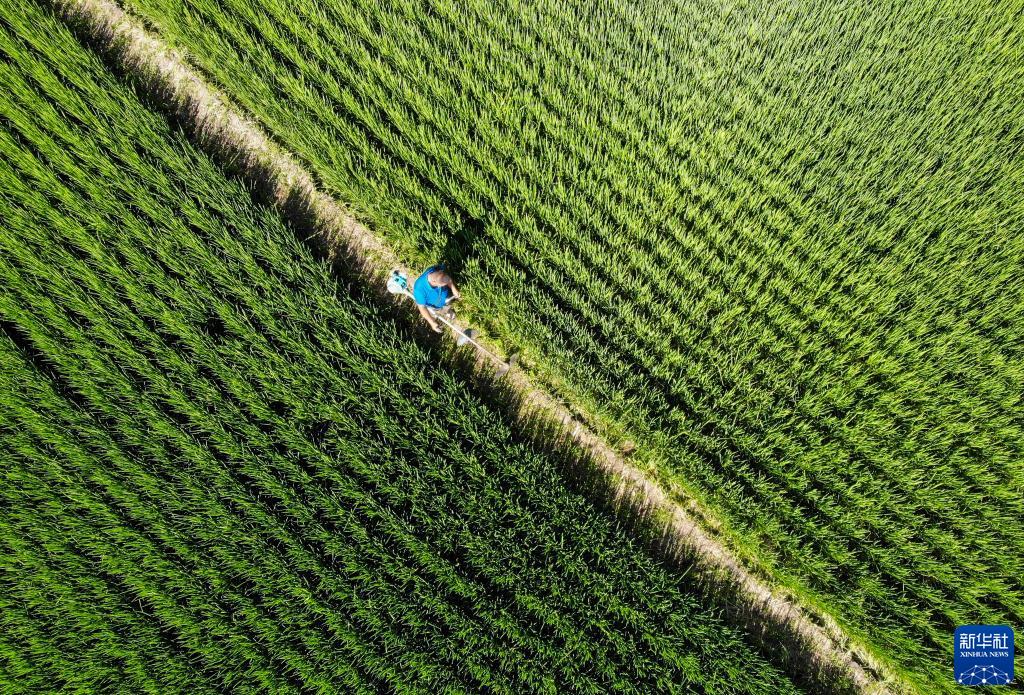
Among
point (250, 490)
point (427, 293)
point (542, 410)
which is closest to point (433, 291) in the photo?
point (427, 293)

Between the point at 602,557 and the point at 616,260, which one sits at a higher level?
the point at 616,260

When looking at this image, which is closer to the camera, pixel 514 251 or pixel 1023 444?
pixel 1023 444

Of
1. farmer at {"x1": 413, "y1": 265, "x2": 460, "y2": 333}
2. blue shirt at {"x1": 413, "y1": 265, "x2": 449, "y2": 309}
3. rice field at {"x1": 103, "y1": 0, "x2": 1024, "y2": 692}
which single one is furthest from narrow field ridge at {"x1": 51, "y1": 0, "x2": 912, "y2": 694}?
blue shirt at {"x1": 413, "y1": 265, "x2": 449, "y2": 309}

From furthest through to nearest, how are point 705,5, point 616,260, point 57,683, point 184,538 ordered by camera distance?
point 705,5 → point 616,260 → point 184,538 → point 57,683

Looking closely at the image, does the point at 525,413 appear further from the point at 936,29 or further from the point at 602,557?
the point at 936,29

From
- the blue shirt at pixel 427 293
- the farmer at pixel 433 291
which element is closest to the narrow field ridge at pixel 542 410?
the farmer at pixel 433 291

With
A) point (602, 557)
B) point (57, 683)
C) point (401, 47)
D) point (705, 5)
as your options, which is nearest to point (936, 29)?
point (705, 5)
